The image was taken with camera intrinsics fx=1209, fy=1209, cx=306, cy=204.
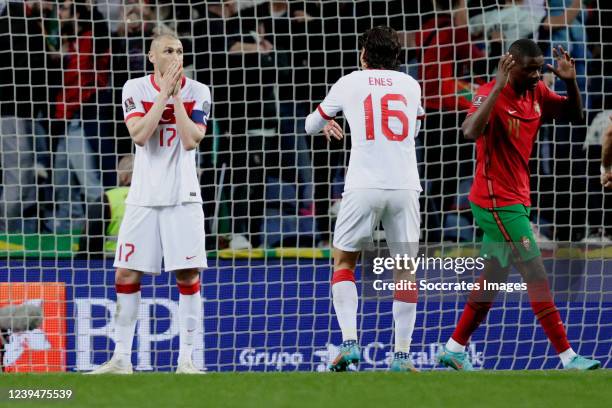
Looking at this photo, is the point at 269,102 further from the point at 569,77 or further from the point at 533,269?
the point at 533,269

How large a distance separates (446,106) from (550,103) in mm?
2818

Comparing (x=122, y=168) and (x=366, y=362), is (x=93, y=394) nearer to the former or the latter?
(x=366, y=362)

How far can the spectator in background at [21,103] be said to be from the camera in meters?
9.31

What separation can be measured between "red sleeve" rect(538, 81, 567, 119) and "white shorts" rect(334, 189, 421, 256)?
92 centimetres

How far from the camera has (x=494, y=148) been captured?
20.8ft

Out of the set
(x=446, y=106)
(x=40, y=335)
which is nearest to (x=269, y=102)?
(x=446, y=106)

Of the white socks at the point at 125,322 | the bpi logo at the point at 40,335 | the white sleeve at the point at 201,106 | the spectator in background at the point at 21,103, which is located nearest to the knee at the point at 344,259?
the white sleeve at the point at 201,106

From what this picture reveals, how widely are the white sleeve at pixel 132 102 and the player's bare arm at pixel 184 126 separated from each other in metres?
0.21

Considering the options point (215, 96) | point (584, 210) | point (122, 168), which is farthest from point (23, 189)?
point (584, 210)

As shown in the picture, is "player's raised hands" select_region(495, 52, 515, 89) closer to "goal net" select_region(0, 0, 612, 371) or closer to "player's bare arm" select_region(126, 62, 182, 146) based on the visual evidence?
"player's bare arm" select_region(126, 62, 182, 146)

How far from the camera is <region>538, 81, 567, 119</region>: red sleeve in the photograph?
21.3 feet

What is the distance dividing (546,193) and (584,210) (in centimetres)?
40

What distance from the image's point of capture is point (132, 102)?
20.4ft

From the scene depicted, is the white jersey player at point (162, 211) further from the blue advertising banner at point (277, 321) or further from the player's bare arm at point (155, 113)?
the blue advertising banner at point (277, 321)
